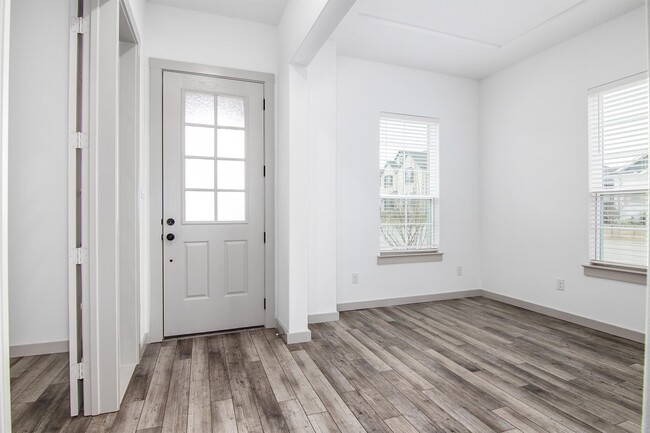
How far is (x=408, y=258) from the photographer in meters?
4.33

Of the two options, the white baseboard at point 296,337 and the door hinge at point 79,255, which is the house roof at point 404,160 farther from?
the door hinge at point 79,255

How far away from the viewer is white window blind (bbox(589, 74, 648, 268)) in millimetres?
3152

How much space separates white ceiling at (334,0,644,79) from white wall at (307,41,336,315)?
434 millimetres

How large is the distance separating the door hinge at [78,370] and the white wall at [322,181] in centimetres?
202

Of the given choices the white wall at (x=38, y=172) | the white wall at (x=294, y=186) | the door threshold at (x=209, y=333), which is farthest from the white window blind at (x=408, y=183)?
the white wall at (x=38, y=172)

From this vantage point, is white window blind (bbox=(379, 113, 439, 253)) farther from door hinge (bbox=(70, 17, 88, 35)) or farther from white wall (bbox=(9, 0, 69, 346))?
white wall (bbox=(9, 0, 69, 346))

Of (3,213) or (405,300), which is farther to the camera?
(405,300)

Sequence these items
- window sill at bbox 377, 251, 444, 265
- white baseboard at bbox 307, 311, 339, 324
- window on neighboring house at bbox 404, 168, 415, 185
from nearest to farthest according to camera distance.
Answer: white baseboard at bbox 307, 311, 339, 324, window sill at bbox 377, 251, 444, 265, window on neighboring house at bbox 404, 168, 415, 185

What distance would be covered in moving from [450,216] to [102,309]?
3.96m

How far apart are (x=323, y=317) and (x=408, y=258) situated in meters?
1.39

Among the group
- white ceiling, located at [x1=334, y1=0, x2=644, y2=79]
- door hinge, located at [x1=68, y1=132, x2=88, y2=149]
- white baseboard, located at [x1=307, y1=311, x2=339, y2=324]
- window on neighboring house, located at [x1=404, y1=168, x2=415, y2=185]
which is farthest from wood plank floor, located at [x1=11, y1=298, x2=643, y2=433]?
white ceiling, located at [x1=334, y1=0, x2=644, y2=79]

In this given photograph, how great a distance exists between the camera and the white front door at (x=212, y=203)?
3113 millimetres

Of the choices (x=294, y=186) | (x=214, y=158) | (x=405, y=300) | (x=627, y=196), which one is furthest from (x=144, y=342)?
(x=627, y=196)

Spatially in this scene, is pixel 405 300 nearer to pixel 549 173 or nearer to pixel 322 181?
pixel 322 181
